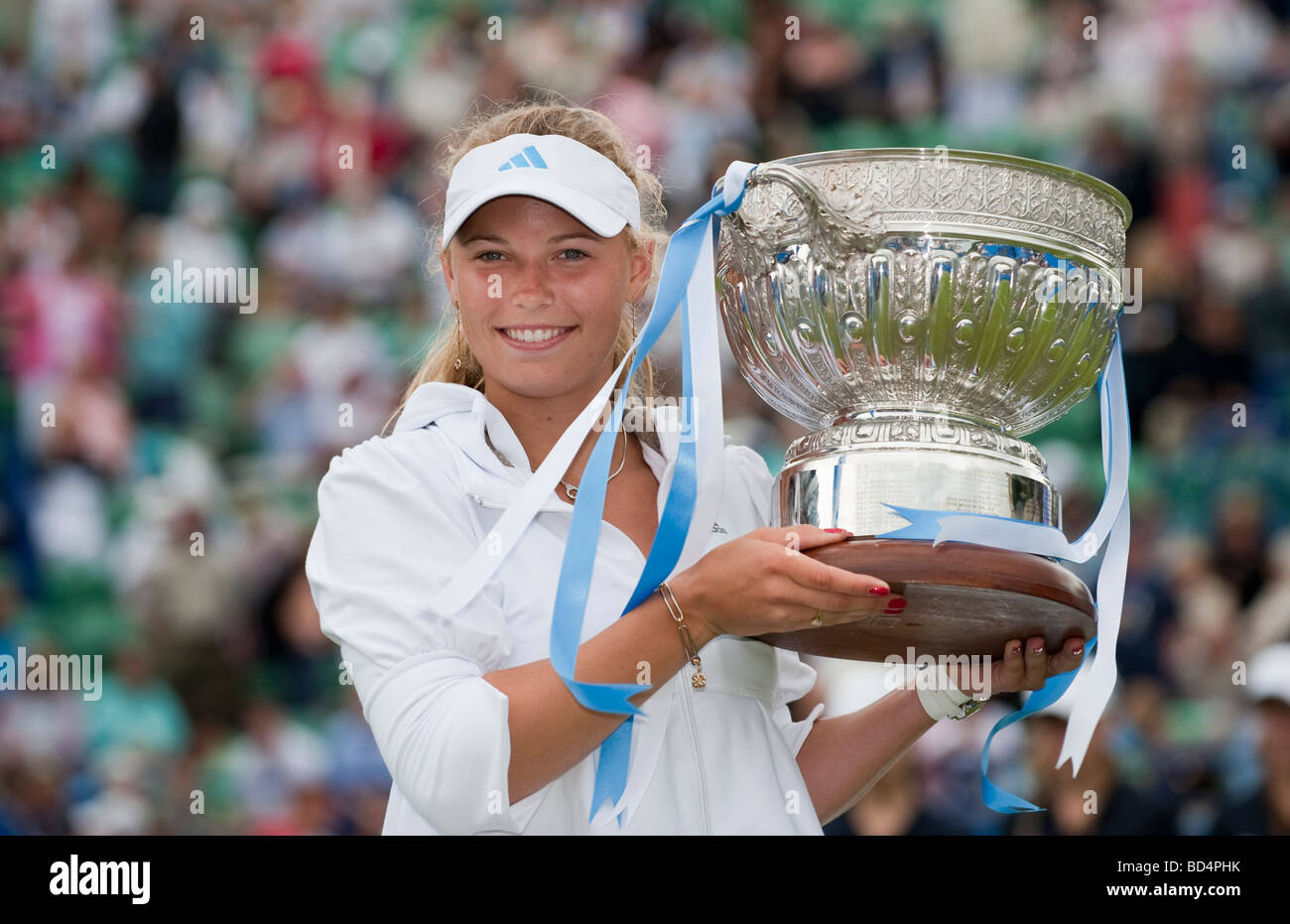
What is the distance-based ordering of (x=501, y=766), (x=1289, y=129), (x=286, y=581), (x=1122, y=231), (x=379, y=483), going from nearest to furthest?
(x=501, y=766)
(x=379, y=483)
(x=1122, y=231)
(x=286, y=581)
(x=1289, y=129)

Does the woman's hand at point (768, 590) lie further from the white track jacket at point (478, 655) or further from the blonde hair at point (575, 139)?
the blonde hair at point (575, 139)

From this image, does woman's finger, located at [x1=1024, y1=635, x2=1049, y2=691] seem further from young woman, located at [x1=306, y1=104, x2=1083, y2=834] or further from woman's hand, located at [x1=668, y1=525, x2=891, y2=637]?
woman's hand, located at [x1=668, y1=525, x2=891, y2=637]

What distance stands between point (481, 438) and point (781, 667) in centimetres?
37

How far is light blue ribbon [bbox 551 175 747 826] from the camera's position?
125 centimetres

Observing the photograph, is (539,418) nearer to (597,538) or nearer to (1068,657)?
(597,538)

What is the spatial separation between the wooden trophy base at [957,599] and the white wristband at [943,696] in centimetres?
9

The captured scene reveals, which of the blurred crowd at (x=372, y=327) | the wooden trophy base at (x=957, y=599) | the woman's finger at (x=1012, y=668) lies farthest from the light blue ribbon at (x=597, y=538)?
the blurred crowd at (x=372, y=327)

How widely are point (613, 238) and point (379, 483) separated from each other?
0.31m

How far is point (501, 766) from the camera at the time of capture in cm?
125

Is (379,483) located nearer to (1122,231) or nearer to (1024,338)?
(1024,338)

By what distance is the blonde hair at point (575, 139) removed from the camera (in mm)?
1525

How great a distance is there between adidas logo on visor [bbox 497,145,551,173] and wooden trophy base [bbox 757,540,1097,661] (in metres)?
0.42

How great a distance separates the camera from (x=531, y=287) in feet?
4.66
